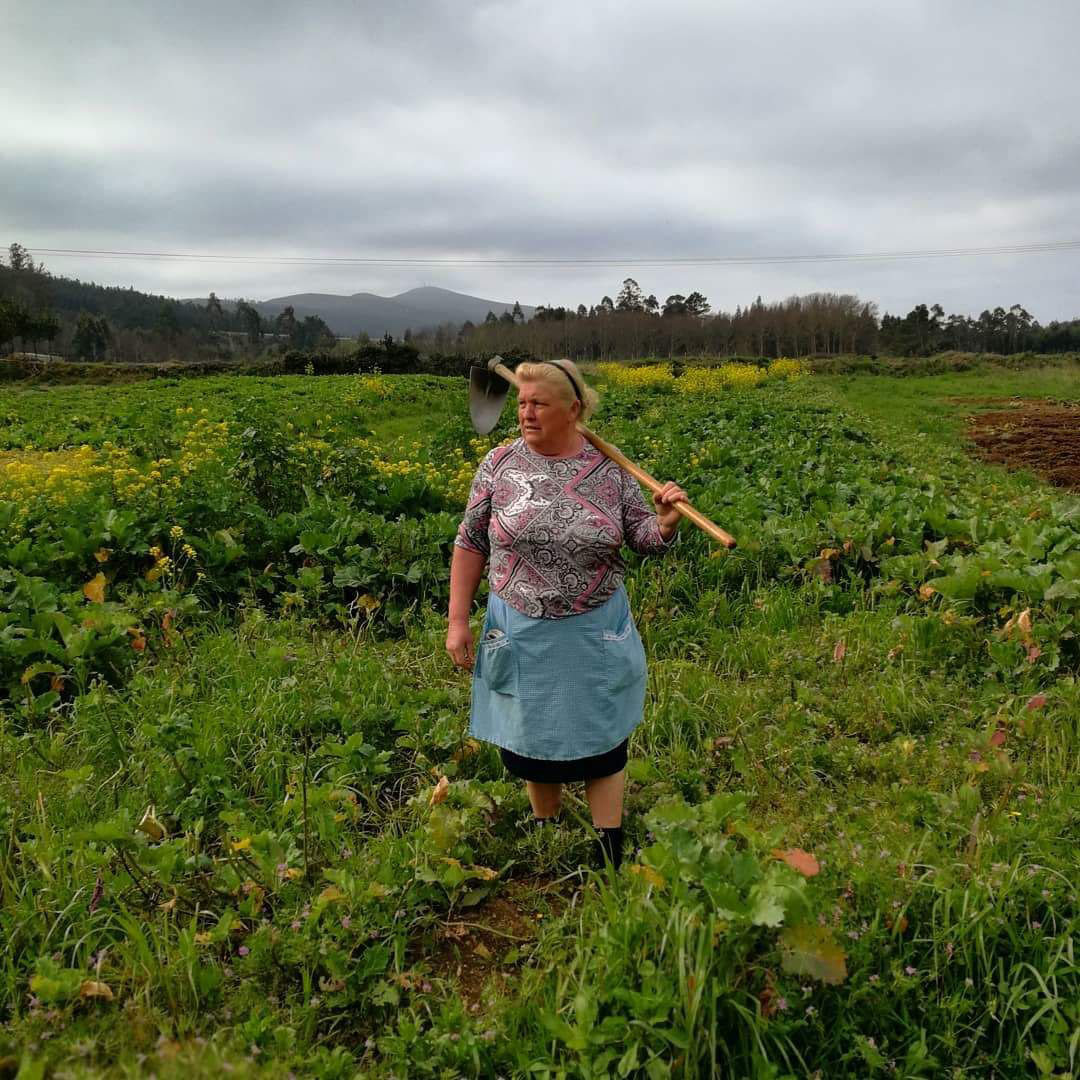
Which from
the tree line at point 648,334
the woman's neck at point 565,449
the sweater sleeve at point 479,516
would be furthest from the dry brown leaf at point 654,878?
the tree line at point 648,334

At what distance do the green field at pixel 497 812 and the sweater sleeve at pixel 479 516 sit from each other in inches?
35.1

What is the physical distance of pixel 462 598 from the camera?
2.71m

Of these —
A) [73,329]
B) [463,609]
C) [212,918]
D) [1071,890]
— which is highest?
[73,329]

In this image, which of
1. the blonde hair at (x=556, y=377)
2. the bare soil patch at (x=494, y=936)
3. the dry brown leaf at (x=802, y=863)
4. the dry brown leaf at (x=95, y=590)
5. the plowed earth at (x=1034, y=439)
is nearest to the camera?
the dry brown leaf at (x=802, y=863)

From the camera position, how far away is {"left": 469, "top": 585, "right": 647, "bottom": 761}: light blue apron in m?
2.46

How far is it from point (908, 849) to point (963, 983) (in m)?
0.39

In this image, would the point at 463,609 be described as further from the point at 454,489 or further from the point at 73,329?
the point at 73,329

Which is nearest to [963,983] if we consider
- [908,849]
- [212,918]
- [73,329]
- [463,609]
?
[908,849]

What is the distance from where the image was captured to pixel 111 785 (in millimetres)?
3072

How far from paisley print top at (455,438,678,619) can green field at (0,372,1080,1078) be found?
72 cm

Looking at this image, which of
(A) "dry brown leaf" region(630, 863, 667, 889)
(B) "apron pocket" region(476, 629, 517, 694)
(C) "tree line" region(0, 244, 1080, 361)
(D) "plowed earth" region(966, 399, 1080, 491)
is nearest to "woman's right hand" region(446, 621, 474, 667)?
(B) "apron pocket" region(476, 629, 517, 694)

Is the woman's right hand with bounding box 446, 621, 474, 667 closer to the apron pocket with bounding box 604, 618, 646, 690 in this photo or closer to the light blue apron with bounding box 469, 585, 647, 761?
the light blue apron with bounding box 469, 585, 647, 761

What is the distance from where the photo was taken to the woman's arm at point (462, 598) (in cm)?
268

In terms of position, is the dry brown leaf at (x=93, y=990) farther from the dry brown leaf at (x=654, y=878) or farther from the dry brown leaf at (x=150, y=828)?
the dry brown leaf at (x=654, y=878)
